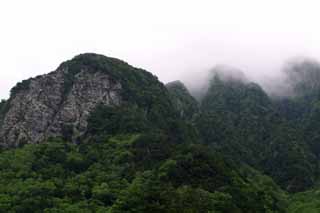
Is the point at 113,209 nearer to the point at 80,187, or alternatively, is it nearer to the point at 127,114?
the point at 80,187

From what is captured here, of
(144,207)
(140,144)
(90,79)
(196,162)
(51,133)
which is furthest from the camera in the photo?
(90,79)

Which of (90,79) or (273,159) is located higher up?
(90,79)

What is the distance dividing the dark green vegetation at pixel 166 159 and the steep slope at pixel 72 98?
560mm

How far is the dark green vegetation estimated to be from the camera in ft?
255

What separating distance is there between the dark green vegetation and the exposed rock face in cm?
177

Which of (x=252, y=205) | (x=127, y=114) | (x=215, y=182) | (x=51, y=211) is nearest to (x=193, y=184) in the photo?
(x=215, y=182)

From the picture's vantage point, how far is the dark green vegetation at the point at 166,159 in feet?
255

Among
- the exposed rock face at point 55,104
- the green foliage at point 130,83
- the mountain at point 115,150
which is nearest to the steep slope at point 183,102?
the mountain at point 115,150

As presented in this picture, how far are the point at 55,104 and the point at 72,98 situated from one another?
13.8 feet

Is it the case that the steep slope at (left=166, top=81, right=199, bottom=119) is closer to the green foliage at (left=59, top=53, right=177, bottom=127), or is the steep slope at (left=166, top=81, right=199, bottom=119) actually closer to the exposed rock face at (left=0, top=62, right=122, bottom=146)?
the green foliage at (left=59, top=53, right=177, bottom=127)

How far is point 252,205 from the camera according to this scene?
82.3m

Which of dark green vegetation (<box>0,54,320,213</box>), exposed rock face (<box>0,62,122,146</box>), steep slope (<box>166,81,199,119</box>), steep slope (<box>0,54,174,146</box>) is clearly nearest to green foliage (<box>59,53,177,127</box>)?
steep slope (<box>0,54,174,146</box>)

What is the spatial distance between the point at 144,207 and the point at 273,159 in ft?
224

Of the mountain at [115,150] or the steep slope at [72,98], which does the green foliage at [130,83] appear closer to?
the steep slope at [72,98]
